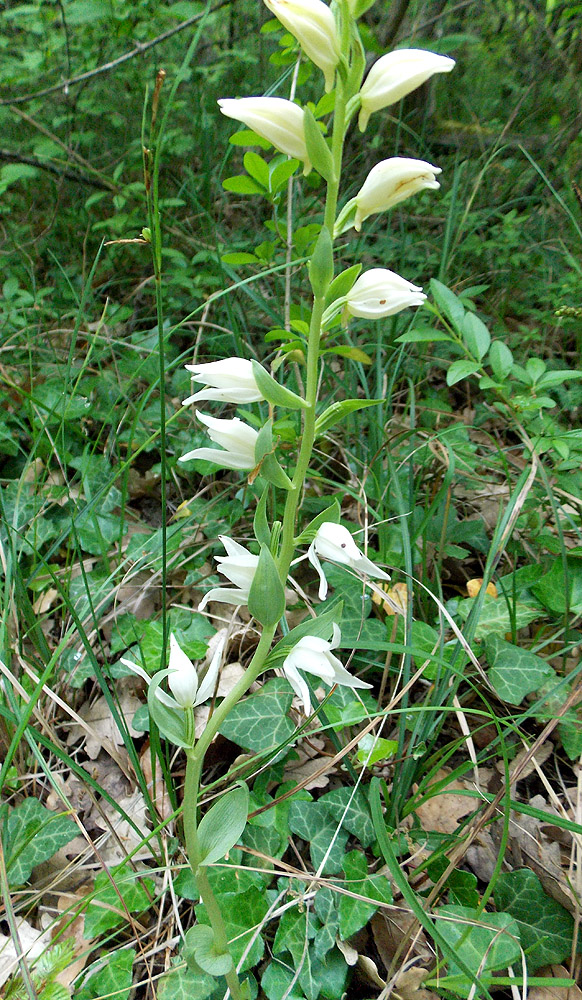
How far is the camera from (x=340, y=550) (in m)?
0.90

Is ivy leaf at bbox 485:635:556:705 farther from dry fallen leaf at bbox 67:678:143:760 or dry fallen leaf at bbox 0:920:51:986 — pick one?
dry fallen leaf at bbox 0:920:51:986

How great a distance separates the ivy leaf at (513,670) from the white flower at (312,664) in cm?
45

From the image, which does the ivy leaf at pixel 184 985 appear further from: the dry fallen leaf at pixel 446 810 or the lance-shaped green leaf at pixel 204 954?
the dry fallen leaf at pixel 446 810

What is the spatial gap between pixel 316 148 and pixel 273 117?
2.8 inches

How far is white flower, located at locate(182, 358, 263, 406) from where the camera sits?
934mm

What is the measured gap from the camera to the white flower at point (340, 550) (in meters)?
0.89

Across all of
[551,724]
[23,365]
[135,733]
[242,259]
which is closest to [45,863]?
[135,733]

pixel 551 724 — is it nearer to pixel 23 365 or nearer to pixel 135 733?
pixel 135 733

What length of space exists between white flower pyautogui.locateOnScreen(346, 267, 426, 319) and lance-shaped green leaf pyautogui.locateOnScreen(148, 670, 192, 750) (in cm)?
61

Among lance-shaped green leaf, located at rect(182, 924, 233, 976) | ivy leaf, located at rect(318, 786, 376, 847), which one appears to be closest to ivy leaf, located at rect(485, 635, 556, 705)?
ivy leaf, located at rect(318, 786, 376, 847)

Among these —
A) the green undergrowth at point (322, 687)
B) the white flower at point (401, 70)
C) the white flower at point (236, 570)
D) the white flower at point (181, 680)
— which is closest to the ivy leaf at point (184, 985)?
the green undergrowth at point (322, 687)

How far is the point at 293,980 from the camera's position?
1.00m

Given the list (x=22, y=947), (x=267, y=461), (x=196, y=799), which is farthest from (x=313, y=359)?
(x=22, y=947)

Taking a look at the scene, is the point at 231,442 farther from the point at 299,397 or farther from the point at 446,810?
the point at 446,810
